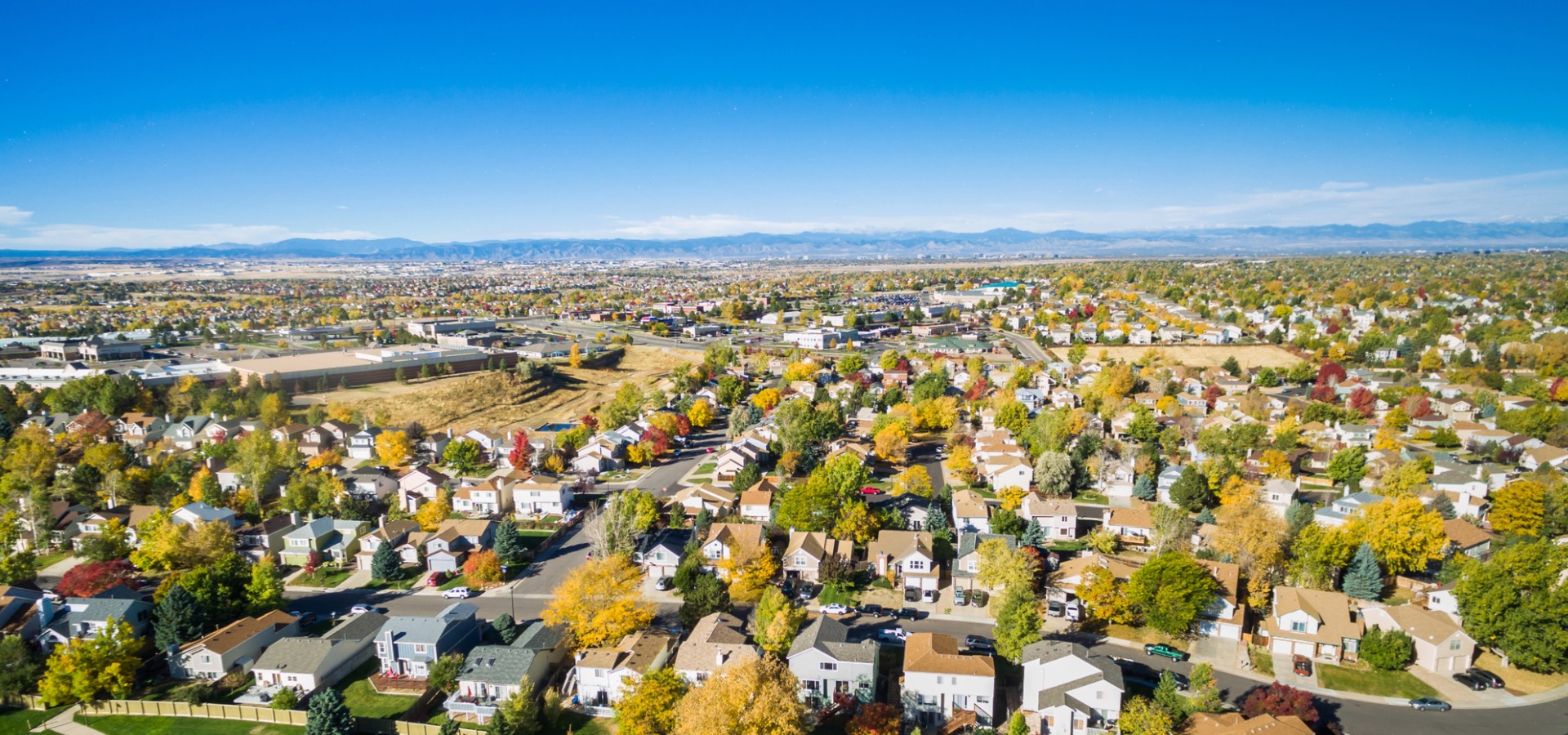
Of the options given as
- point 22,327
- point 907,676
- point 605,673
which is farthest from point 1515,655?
point 22,327

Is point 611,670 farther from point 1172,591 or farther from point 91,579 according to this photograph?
point 91,579

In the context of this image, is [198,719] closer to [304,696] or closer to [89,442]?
[304,696]

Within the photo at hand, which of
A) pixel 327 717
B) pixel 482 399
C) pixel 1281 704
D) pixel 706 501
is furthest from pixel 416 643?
pixel 482 399

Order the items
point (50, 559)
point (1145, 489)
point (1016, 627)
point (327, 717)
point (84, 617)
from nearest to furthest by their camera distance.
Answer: point (327, 717) < point (1016, 627) < point (84, 617) < point (50, 559) < point (1145, 489)

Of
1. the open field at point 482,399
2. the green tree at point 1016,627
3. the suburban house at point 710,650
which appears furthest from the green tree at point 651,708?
the open field at point 482,399

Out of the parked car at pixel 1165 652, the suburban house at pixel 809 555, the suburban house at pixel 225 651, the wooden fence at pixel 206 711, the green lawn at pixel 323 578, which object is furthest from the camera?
the green lawn at pixel 323 578

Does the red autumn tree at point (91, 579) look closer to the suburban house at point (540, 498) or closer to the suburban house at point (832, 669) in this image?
the suburban house at point (540, 498)

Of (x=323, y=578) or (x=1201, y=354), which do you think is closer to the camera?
(x=323, y=578)
